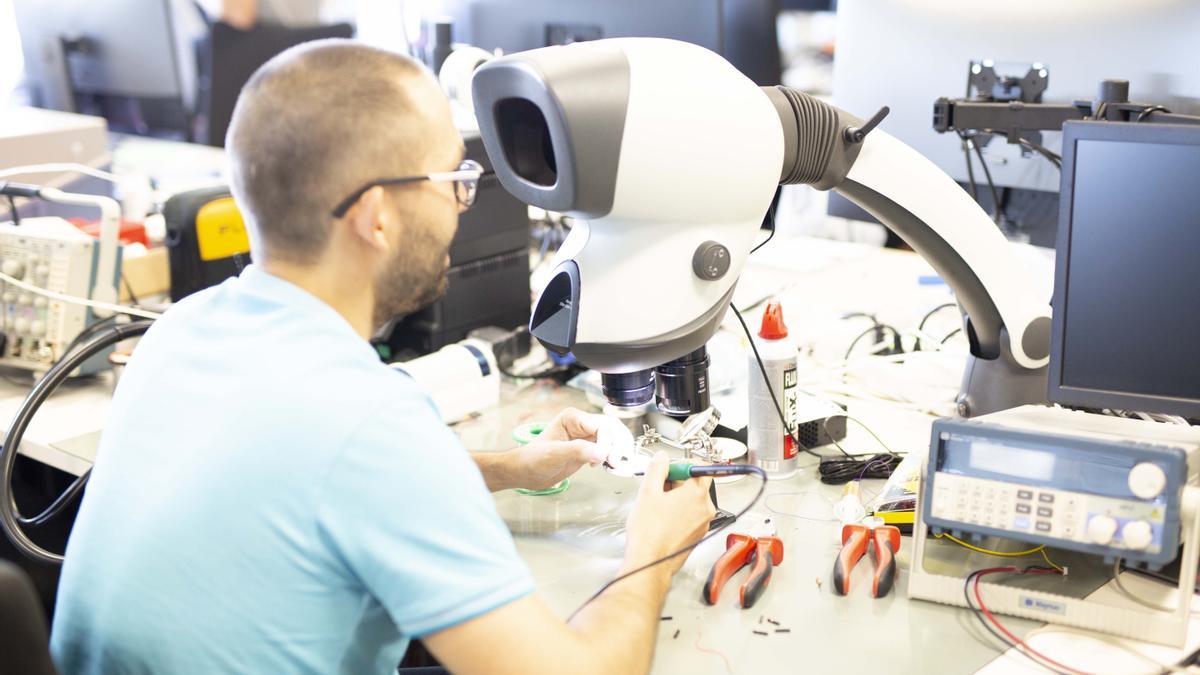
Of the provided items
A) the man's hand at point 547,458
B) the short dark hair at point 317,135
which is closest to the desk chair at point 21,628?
the short dark hair at point 317,135

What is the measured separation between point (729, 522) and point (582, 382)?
1.71 feet

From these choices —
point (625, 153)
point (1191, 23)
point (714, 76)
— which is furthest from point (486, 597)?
point (1191, 23)

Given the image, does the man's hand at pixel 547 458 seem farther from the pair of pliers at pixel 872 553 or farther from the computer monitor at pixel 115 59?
the computer monitor at pixel 115 59

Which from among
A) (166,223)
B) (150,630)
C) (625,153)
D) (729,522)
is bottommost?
(729,522)

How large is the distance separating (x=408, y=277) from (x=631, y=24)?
112 centimetres

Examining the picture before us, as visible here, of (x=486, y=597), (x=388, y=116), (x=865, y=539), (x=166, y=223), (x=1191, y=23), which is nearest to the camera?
(x=486, y=597)

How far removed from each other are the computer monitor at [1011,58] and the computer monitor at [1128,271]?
0.43 metres

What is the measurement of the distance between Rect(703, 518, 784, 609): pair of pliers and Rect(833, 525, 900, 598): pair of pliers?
0.24ft

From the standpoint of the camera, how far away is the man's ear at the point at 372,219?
3.29 feet

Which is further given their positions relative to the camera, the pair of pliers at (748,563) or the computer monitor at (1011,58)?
→ the computer monitor at (1011,58)

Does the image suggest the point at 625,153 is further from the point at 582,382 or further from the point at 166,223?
the point at 166,223

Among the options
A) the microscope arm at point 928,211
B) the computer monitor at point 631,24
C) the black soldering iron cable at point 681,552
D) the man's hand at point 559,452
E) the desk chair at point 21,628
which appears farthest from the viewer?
the computer monitor at point 631,24

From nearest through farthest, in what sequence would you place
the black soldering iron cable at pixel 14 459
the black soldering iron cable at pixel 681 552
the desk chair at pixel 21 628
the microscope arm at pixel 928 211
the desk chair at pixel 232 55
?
the desk chair at pixel 21 628 < the black soldering iron cable at pixel 681 552 < the microscope arm at pixel 928 211 < the black soldering iron cable at pixel 14 459 < the desk chair at pixel 232 55

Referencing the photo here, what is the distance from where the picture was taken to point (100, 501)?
3.25ft
